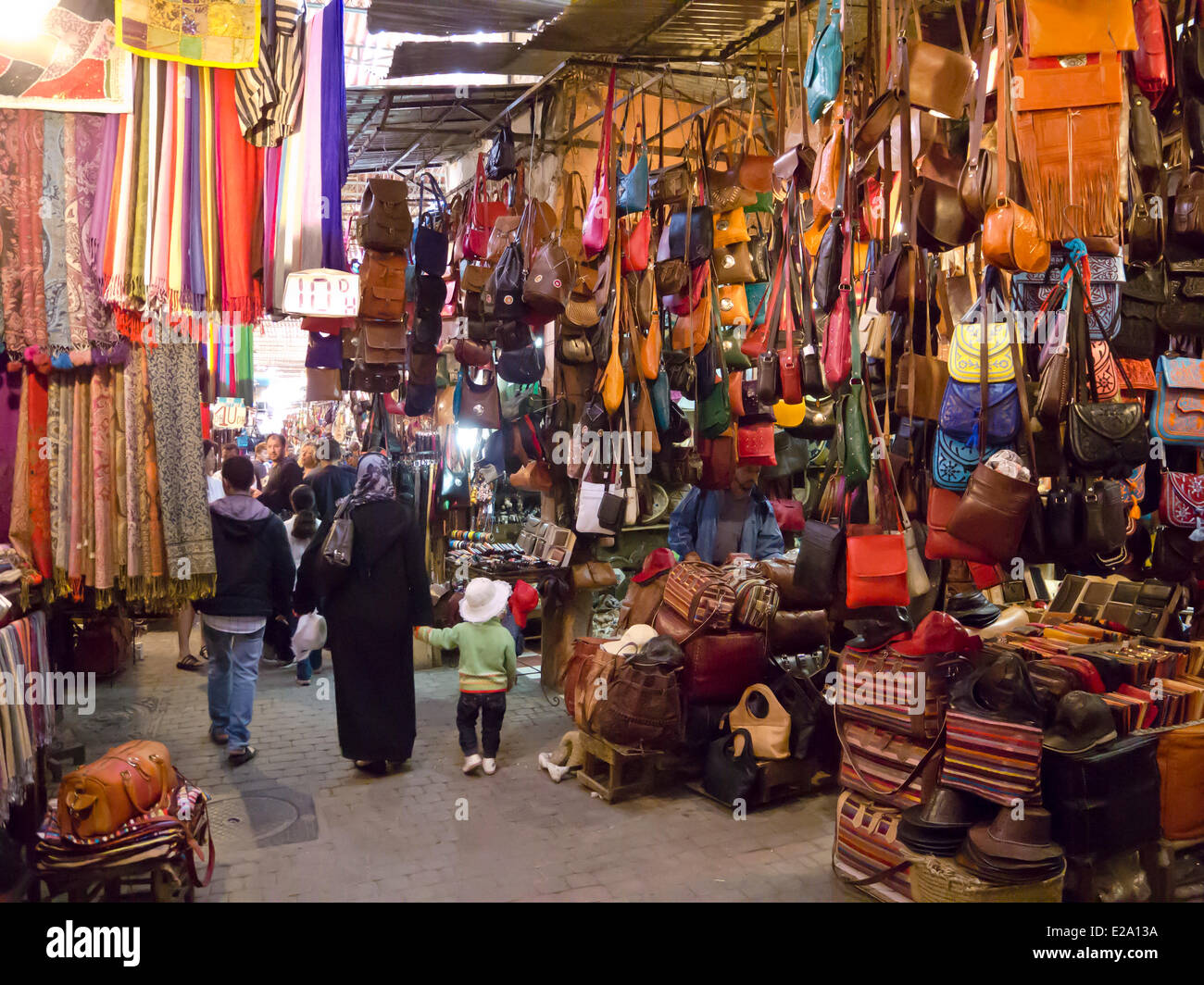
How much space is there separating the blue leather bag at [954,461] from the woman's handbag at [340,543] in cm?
327

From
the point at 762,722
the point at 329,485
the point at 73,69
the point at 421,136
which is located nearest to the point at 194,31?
the point at 73,69

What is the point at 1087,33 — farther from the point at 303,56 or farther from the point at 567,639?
the point at 567,639

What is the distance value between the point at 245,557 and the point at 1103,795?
15.5 ft

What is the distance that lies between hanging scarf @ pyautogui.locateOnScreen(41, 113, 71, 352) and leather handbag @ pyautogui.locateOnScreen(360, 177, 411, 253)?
2.32 meters

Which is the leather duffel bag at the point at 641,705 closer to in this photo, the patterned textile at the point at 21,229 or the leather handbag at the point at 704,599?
the leather handbag at the point at 704,599

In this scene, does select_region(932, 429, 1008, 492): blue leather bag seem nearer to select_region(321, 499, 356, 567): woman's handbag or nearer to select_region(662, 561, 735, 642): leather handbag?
select_region(662, 561, 735, 642): leather handbag

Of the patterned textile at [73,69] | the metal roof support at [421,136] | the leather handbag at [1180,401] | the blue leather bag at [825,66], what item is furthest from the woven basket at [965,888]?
the metal roof support at [421,136]

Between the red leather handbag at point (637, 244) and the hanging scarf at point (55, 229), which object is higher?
the red leather handbag at point (637, 244)

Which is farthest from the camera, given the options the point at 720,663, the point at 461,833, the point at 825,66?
the point at 720,663

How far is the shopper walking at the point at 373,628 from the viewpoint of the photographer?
5.60 meters

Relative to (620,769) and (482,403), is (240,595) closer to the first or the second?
(482,403)

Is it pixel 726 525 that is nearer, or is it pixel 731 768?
pixel 731 768

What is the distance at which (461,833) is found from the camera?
477cm

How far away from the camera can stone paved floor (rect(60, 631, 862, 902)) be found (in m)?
4.19
